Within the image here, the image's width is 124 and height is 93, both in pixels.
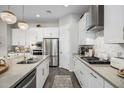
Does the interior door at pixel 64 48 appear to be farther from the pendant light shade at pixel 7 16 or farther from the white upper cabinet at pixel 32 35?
the pendant light shade at pixel 7 16

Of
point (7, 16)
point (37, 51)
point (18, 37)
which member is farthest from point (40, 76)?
point (18, 37)

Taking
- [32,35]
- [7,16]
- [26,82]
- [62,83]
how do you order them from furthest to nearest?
[32,35] < [62,83] < [7,16] < [26,82]

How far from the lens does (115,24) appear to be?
2.30m

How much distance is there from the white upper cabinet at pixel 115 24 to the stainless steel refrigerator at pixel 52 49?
5.11m

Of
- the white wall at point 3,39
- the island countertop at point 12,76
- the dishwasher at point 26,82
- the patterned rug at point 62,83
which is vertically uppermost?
the white wall at point 3,39

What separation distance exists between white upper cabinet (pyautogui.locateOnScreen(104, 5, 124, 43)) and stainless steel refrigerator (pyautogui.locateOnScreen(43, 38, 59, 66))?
5.11 metres

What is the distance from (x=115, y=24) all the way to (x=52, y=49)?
219 inches

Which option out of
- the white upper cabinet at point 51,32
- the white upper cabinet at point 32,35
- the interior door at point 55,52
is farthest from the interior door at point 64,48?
the white upper cabinet at point 32,35

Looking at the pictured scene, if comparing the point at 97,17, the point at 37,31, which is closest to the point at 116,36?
the point at 97,17

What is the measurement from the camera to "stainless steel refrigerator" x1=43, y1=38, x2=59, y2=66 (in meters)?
7.67

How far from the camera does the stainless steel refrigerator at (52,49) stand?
767 centimetres

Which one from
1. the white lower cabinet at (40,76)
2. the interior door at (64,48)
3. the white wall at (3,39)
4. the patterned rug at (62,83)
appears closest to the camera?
the white lower cabinet at (40,76)

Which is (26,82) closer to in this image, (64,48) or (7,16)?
(7,16)
